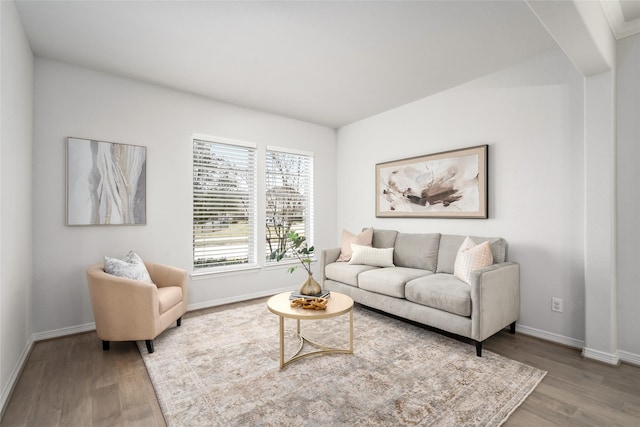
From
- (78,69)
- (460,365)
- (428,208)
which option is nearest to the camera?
(460,365)

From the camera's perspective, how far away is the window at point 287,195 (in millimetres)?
4570

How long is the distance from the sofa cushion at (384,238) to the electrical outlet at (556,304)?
172 centimetres

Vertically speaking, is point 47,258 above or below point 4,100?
below

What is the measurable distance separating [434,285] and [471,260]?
17.0 inches

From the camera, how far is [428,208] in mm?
3891

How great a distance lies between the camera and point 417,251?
3705 mm

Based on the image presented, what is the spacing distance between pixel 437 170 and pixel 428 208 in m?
0.48

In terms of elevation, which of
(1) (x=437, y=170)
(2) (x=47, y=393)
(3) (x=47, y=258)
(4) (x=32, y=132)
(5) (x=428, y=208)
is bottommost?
(2) (x=47, y=393)

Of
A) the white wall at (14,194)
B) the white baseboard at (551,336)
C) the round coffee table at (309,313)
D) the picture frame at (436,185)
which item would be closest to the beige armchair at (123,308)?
the white wall at (14,194)

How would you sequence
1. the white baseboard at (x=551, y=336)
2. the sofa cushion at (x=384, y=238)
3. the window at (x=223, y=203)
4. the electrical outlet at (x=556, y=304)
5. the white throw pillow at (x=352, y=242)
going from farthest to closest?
the white throw pillow at (x=352, y=242) < the sofa cushion at (x=384, y=238) < the window at (x=223, y=203) < the electrical outlet at (x=556, y=304) < the white baseboard at (x=551, y=336)

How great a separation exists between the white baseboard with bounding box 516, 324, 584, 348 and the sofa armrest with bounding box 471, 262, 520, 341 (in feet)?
0.50

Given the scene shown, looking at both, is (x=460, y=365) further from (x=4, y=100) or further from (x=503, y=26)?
(x=4, y=100)

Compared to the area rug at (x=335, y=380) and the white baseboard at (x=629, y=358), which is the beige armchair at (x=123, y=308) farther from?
the white baseboard at (x=629, y=358)

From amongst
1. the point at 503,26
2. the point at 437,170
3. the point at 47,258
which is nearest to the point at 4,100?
the point at 47,258
